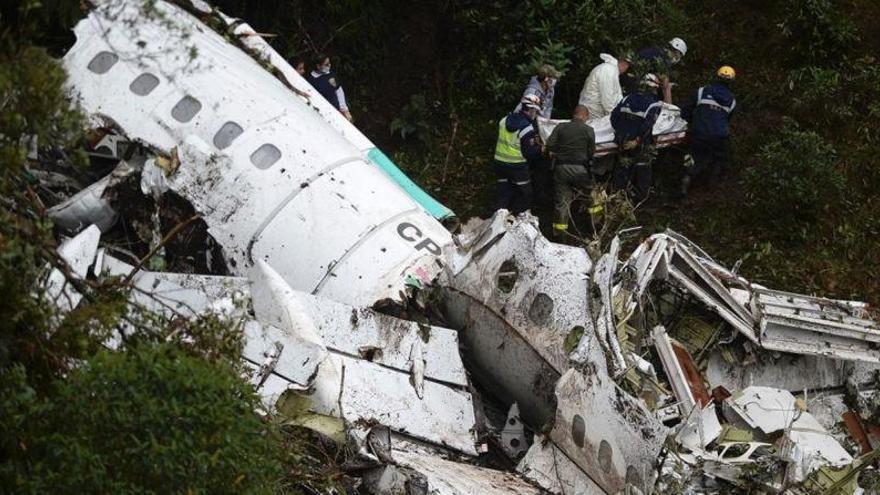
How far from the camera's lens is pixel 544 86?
49.8ft

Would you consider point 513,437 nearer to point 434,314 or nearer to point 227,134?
point 434,314

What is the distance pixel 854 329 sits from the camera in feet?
36.5

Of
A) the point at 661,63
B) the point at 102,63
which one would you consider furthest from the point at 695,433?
the point at 102,63

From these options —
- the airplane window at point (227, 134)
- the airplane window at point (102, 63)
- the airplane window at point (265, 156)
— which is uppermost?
the airplane window at point (102, 63)

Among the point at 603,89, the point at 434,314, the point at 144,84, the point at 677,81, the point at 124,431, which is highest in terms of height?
the point at 144,84

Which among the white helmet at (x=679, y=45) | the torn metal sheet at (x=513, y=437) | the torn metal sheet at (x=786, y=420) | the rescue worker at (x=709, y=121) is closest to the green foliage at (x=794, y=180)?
the rescue worker at (x=709, y=121)

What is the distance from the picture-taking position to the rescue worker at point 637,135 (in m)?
14.4

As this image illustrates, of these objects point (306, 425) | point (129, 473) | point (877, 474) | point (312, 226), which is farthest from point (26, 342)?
point (877, 474)

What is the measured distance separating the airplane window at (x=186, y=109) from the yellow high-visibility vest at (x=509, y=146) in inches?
143

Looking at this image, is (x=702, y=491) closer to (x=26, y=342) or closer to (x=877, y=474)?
(x=877, y=474)

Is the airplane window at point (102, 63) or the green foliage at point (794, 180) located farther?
the green foliage at point (794, 180)

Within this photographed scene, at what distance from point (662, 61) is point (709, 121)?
1117 mm

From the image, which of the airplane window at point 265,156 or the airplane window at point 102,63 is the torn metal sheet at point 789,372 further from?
the airplane window at point 102,63

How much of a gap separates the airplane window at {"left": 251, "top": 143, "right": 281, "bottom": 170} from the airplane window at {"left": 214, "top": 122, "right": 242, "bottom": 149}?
0.26 metres
